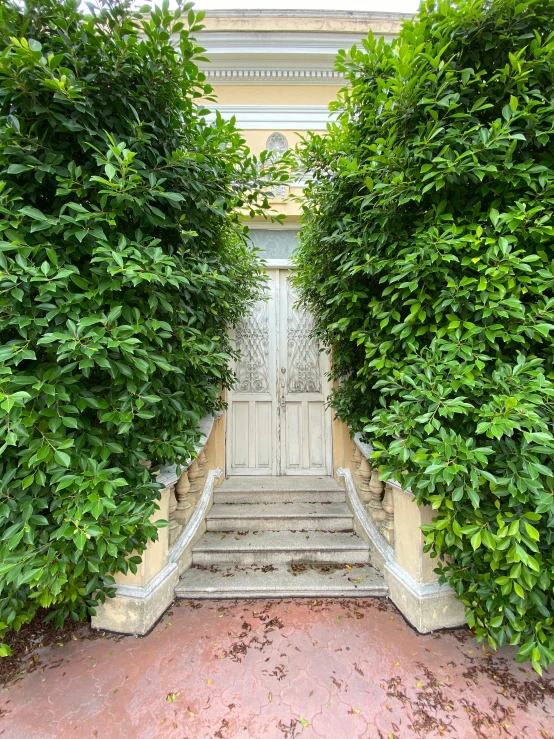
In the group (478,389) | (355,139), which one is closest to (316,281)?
(355,139)

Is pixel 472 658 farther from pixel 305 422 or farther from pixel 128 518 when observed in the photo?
pixel 305 422

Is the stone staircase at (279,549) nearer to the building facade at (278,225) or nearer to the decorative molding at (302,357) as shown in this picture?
the building facade at (278,225)

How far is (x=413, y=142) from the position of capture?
143cm

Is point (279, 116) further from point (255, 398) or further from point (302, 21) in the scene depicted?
point (255, 398)

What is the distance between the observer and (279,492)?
298 centimetres

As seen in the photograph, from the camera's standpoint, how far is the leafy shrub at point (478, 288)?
1284mm

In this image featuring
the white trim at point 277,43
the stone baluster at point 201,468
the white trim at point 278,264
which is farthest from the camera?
the white trim at point 278,264

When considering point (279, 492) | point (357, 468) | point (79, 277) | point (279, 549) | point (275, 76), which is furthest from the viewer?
point (275, 76)

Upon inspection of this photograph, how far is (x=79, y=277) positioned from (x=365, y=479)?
2.48 meters

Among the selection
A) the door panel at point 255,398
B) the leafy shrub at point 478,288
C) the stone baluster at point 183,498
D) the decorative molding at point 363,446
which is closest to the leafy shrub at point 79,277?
the stone baluster at point 183,498

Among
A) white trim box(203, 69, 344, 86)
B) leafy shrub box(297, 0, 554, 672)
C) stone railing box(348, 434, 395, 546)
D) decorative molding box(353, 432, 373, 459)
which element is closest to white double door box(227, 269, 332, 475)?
stone railing box(348, 434, 395, 546)

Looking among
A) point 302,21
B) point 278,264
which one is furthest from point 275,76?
point 278,264

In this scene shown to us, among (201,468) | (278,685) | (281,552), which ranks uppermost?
(201,468)

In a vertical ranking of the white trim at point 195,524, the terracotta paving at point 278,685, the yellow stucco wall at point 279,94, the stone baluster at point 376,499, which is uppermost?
the yellow stucco wall at point 279,94
